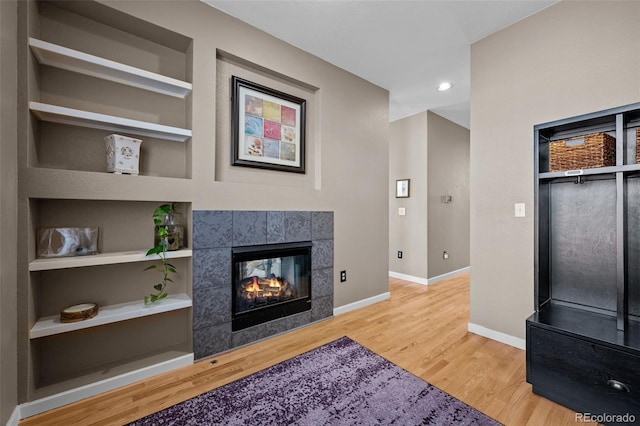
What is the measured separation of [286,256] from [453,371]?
5.43 feet

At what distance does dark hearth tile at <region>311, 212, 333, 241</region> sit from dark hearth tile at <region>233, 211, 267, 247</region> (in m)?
0.58

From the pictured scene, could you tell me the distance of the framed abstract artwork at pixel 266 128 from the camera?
2.42 m

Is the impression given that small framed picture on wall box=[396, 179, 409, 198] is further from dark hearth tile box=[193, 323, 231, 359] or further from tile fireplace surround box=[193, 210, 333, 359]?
dark hearth tile box=[193, 323, 231, 359]

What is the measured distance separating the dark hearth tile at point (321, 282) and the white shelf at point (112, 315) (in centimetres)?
122

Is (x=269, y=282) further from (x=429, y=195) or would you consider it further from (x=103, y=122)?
(x=429, y=195)

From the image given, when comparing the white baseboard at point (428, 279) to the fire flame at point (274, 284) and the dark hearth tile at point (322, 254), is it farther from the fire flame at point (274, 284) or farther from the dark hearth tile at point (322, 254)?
the fire flame at point (274, 284)

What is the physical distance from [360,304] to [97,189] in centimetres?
279

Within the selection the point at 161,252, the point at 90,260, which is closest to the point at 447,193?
the point at 161,252

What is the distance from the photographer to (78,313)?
165 centimetres

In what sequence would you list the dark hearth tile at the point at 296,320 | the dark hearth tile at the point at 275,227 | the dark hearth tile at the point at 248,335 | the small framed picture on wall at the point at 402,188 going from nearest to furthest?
the dark hearth tile at the point at 248,335 → the dark hearth tile at the point at 275,227 → the dark hearth tile at the point at 296,320 → the small framed picture on wall at the point at 402,188

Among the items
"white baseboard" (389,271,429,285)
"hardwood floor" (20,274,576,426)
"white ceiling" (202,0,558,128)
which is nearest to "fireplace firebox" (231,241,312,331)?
"hardwood floor" (20,274,576,426)

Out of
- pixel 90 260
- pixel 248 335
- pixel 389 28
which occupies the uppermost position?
pixel 389 28

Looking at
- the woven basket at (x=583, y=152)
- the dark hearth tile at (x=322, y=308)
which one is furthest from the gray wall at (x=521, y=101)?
the dark hearth tile at (x=322, y=308)

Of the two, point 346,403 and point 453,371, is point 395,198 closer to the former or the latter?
point 453,371
